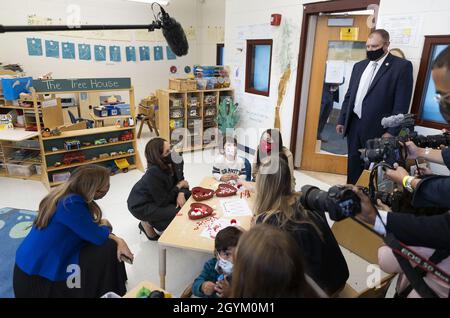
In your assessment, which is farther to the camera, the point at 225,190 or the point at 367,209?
the point at 225,190

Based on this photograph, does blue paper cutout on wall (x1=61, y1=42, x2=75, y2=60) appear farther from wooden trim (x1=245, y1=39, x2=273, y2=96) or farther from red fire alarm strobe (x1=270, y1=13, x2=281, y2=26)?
red fire alarm strobe (x1=270, y1=13, x2=281, y2=26)

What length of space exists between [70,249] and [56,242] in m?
0.11

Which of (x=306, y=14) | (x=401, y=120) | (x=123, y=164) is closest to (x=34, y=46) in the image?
(x=123, y=164)

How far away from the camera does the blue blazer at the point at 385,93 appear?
9.37ft

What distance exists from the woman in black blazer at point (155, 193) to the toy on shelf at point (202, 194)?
0.27 meters

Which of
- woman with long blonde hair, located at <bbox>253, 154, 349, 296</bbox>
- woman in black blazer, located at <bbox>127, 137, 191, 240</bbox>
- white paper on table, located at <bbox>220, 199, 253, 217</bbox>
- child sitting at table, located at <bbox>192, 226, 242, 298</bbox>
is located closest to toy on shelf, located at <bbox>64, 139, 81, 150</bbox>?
woman in black blazer, located at <bbox>127, 137, 191, 240</bbox>

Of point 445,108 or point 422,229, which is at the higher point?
point 445,108

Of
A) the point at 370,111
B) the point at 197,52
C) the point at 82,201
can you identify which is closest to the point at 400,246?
the point at 82,201

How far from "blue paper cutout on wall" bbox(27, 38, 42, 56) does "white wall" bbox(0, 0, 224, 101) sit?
6 centimetres

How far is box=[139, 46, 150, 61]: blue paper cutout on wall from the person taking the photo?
695 cm

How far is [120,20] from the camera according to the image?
21.7ft

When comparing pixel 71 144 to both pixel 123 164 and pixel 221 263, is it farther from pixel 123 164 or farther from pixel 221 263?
pixel 221 263

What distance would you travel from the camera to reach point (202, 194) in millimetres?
2488
